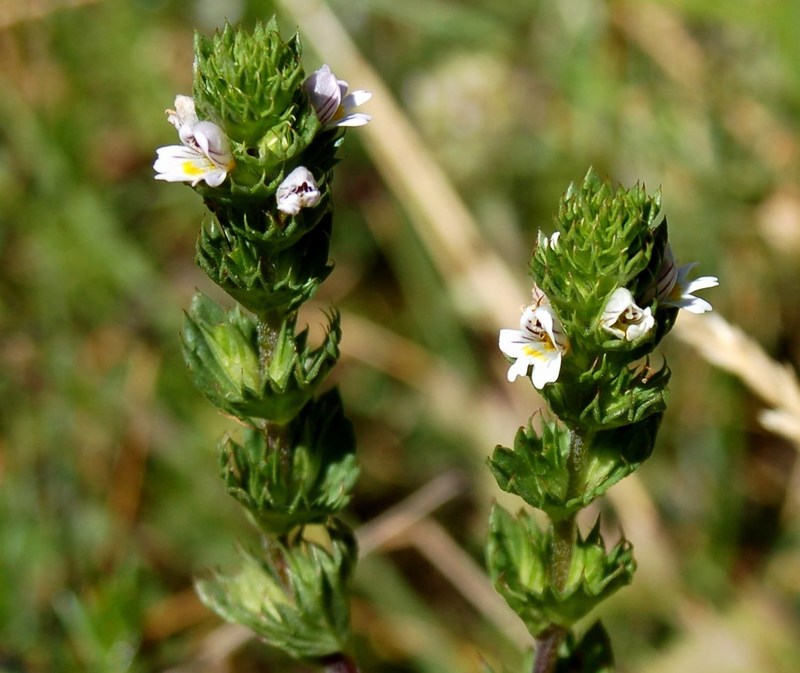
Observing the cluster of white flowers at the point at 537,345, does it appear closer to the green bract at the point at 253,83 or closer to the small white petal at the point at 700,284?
the small white petal at the point at 700,284

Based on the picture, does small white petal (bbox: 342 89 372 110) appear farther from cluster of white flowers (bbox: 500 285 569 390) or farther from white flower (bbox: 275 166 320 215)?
cluster of white flowers (bbox: 500 285 569 390)

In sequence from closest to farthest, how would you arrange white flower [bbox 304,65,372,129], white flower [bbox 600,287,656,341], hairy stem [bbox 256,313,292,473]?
white flower [bbox 600,287,656,341] < white flower [bbox 304,65,372,129] < hairy stem [bbox 256,313,292,473]

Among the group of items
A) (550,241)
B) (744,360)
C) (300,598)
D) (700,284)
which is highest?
(550,241)

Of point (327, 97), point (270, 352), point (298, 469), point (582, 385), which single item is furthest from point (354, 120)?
point (298, 469)

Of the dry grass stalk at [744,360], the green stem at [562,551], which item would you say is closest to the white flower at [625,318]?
the green stem at [562,551]

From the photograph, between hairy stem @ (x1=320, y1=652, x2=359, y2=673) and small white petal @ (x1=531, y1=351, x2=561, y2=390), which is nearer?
small white petal @ (x1=531, y1=351, x2=561, y2=390)

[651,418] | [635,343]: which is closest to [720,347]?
[651,418]

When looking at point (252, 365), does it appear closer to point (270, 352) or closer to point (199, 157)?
point (270, 352)

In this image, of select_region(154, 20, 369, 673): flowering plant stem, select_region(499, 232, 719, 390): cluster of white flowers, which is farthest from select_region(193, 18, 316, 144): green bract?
select_region(499, 232, 719, 390): cluster of white flowers

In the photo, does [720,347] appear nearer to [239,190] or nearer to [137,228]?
[239,190]
